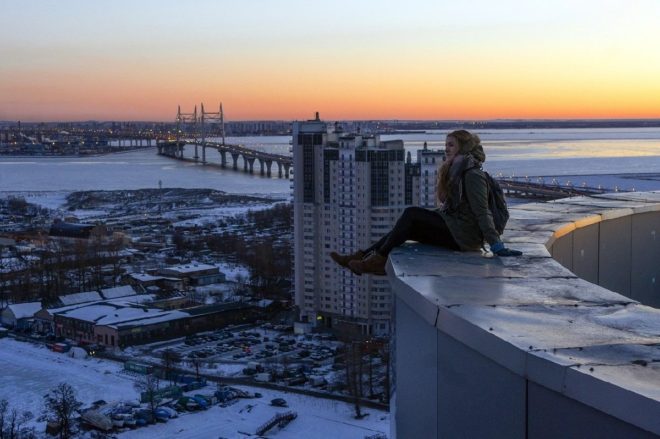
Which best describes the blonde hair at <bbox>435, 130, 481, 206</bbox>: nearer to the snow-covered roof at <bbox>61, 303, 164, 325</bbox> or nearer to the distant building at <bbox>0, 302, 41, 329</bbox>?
the snow-covered roof at <bbox>61, 303, 164, 325</bbox>

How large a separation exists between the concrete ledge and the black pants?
1 centimetres

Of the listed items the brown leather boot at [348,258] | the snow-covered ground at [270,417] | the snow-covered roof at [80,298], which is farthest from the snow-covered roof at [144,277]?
the brown leather boot at [348,258]

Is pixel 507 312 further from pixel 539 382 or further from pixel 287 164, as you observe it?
pixel 287 164

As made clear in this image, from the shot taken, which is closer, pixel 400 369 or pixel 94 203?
pixel 400 369

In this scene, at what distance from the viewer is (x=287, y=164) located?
64.6 ft

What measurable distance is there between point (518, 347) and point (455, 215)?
32cm

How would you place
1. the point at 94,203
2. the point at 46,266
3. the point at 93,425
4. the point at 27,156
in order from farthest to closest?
the point at 27,156 → the point at 94,203 → the point at 46,266 → the point at 93,425

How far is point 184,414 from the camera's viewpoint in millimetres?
3873

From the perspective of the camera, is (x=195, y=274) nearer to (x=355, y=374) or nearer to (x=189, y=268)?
(x=189, y=268)

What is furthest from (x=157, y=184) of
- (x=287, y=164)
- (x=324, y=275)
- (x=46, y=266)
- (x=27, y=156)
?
(x=27, y=156)

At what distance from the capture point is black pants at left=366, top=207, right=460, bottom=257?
667mm

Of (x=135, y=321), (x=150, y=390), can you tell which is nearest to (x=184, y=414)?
(x=150, y=390)

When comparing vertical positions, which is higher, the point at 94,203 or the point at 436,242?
the point at 436,242

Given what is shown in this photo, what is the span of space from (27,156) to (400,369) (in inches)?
1319
